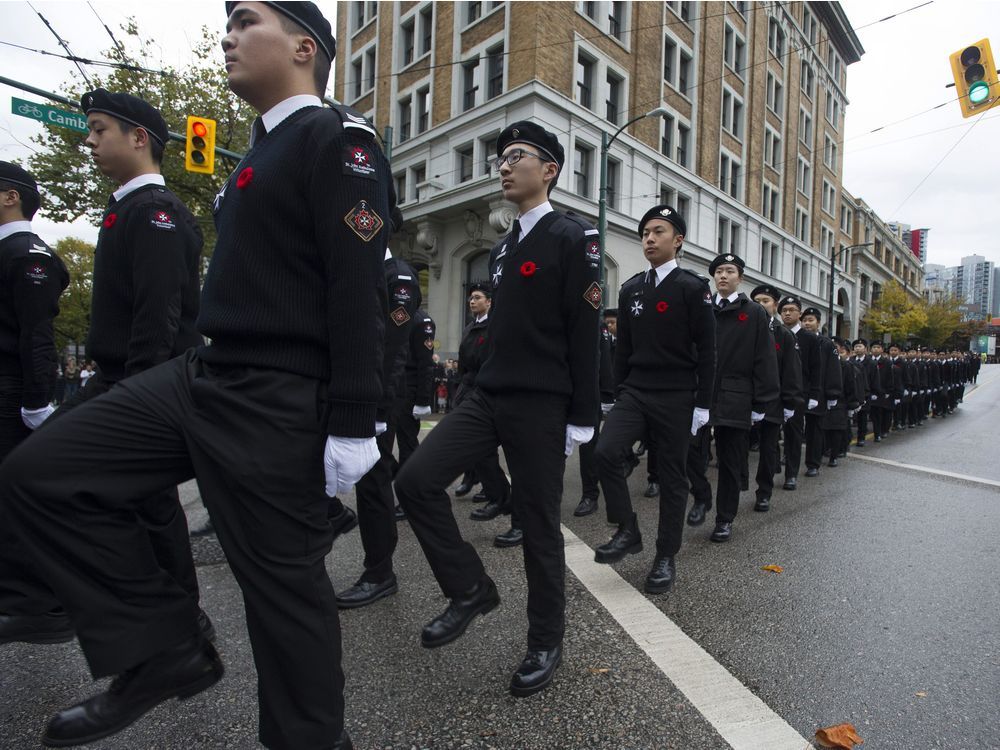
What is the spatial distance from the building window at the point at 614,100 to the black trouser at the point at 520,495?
943 inches

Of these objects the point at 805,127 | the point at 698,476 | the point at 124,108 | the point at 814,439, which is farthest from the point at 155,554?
the point at 805,127

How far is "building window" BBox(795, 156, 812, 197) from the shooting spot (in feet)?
134

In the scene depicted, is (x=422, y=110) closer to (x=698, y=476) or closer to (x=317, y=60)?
(x=698, y=476)

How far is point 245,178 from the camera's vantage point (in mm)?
1736

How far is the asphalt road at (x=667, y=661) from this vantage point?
82.6 inches

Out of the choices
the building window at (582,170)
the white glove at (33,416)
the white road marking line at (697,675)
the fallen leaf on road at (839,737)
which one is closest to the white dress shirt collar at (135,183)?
the white glove at (33,416)

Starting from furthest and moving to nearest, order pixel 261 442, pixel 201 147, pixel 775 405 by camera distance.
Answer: pixel 201 147
pixel 775 405
pixel 261 442

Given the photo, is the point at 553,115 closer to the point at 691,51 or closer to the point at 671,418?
the point at 691,51

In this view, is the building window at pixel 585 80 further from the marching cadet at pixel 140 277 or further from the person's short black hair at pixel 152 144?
the marching cadet at pixel 140 277

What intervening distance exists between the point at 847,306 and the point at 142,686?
198 feet

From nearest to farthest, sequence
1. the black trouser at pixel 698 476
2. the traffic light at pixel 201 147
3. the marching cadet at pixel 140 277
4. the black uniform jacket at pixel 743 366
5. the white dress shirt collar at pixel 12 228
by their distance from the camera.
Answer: the marching cadet at pixel 140 277 → the white dress shirt collar at pixel 12 228 → the black uniform jacket at pixel 743 366 → the black trouser at pixel 698 476 → the traffic light at pixel 201 147

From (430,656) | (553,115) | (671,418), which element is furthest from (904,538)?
(553,115)

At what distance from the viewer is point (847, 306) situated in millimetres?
53031

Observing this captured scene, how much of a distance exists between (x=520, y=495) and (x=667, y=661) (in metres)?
0.95
